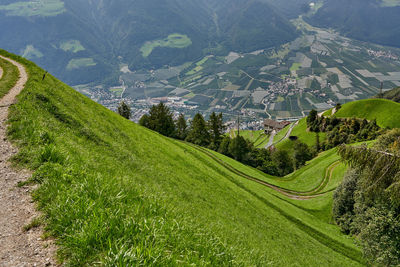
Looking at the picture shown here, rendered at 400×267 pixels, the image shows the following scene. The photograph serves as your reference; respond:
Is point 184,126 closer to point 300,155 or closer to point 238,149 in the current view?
point 238,149

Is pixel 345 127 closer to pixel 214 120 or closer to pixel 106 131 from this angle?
pixel 214 120

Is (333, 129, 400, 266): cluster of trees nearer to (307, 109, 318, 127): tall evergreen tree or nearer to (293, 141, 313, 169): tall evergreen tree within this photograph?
(293, 141, 313, 169): tall evergreen tree

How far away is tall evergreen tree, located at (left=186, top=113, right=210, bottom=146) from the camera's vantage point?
81875mm

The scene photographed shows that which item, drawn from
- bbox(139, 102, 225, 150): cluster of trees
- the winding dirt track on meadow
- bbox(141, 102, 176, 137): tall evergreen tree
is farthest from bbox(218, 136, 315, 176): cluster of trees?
the winding dirt track on meadow

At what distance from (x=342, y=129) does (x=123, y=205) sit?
108726mm

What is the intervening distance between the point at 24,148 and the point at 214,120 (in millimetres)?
80277

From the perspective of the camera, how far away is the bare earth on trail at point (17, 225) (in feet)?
14.7

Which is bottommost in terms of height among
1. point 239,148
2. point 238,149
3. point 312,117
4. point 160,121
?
point 238,149

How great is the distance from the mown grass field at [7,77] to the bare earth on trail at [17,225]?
1020 centimetres

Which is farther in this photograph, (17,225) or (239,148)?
(239,148)

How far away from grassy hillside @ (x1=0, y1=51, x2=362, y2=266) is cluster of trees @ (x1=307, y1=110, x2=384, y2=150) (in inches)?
2902

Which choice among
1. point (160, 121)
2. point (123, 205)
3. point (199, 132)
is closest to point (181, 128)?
point (199, 132)

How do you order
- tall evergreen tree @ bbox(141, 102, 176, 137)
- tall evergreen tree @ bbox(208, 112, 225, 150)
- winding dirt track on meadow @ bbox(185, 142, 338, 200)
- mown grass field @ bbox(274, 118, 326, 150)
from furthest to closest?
mown grass field @ bbox(274, 118, 326, 150) < tall evergreen tree @ bbox(208, 112, 225, 150) < tall evergreen tree @ bbox(141, 102, 176, 137) < winding dirt track on meadow @ bbox(185, 142, 338, 200)

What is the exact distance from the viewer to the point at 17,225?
543 cm
